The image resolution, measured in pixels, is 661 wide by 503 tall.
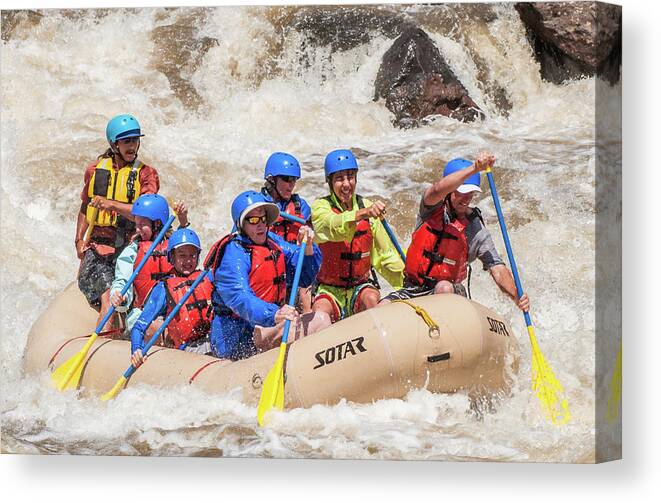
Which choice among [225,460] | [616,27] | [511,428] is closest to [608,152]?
[616,27]

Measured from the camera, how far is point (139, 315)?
25.3 ft

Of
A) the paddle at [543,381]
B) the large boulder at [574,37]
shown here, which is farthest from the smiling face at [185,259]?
the large boulder at [574,37]

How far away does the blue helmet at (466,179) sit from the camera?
7184mm

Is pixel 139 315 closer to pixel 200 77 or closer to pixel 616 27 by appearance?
pixel 200 77

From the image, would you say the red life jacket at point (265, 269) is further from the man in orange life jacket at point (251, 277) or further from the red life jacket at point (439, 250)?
the red life jacket at point (439, 250)

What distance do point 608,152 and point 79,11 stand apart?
3.04m

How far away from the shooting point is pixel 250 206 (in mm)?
7262

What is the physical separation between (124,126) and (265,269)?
1.37m

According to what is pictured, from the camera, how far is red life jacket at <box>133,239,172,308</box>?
25.5 ft

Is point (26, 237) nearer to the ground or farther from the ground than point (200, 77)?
nearer to the ground

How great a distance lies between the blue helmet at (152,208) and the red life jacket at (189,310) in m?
0.43

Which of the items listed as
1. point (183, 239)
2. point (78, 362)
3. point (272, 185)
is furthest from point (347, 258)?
point (78, 362)

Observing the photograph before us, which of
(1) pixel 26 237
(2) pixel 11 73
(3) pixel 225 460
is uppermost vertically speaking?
(2) pixel 11 73

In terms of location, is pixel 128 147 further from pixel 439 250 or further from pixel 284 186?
pixel 439 250
